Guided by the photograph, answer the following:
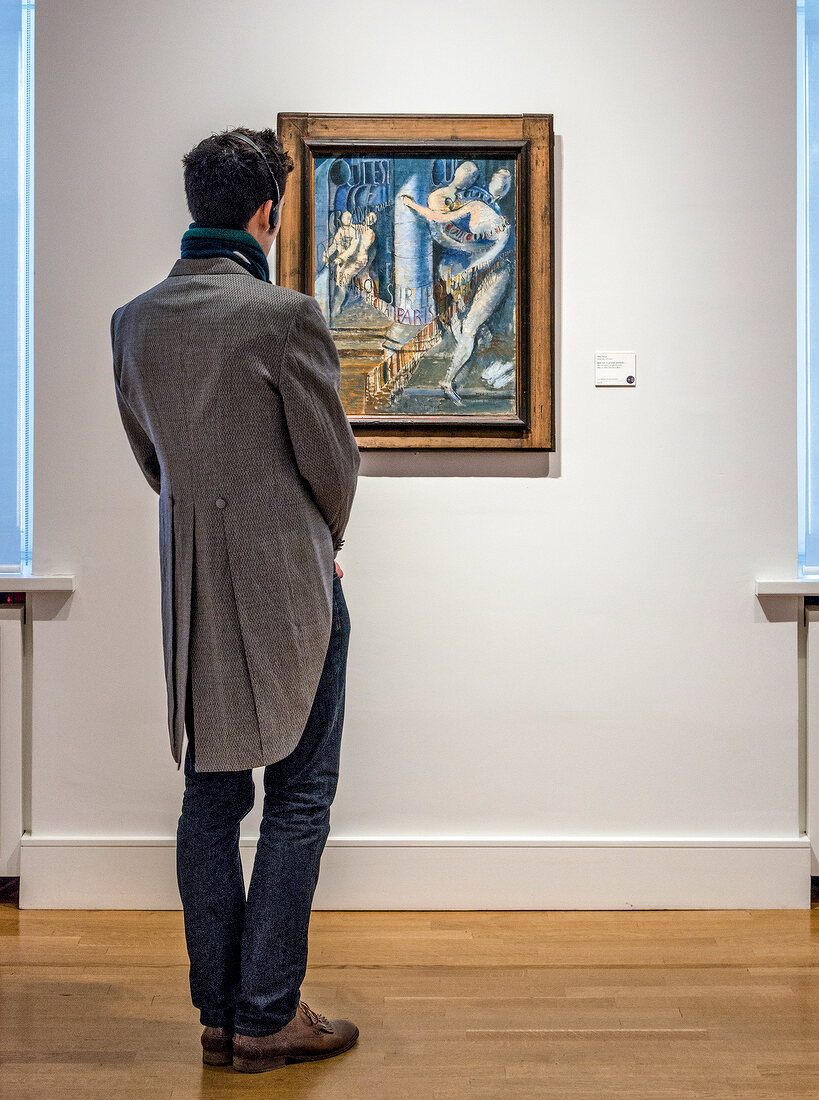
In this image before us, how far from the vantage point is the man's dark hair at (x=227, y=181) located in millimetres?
1359

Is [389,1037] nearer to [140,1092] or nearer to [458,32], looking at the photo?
[140,1092]

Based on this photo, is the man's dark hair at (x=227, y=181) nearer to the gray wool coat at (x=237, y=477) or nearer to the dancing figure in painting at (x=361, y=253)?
the gray wool coat at (x=237, y=477)

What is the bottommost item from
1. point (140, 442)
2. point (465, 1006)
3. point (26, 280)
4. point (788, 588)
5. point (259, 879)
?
point (465, 1006)

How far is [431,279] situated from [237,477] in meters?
1.01

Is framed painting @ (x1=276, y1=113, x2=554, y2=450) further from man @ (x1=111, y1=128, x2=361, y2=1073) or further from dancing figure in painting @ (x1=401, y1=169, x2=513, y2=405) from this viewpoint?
man @ (x1=111, y1=128, x2=361, y2=1073)

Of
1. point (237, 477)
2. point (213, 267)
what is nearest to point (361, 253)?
point (213, 267)

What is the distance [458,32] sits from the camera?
2.12 m

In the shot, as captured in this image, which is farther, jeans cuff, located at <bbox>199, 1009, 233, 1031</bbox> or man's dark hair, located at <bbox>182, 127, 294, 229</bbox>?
jeans cuff, located at <bbox>199, 1009, 233, 1031</bbox>

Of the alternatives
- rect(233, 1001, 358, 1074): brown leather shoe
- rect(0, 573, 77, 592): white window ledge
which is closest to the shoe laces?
rect(233, 1001, 358, 1074): brown leather shoe

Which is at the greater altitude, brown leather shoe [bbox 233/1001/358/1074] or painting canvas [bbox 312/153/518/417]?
painting canvas [bbox 312/153/518/417]

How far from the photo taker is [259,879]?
145cm

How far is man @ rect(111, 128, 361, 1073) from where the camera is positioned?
133cm

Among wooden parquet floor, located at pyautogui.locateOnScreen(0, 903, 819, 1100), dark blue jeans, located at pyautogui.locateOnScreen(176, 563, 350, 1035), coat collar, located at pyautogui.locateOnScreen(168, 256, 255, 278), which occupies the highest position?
coat collar, located at pyautogui.locateOnScreen(168, 256, 255, 278)

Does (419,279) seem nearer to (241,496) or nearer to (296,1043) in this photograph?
(241,496)
